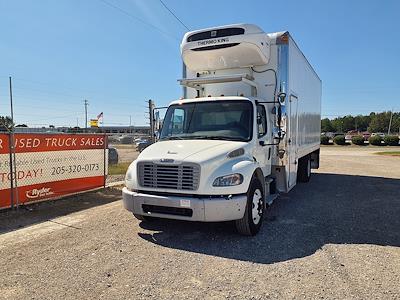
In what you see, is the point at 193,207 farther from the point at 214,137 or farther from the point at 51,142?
the point at 51,142

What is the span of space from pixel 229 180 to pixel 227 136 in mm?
1179

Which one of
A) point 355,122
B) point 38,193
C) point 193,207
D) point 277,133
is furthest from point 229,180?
point 355,122

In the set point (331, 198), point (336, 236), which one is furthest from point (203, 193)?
point (331, 198)

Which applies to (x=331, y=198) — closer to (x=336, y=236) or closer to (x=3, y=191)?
(x=336, y=236)

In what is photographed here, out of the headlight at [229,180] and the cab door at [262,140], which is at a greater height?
the cab door at [262,140]

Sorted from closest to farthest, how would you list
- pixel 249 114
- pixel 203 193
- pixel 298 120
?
pixel 203 193 → pixel 249 114 → pixel 298 120

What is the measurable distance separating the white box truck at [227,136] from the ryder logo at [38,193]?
10.6 feet

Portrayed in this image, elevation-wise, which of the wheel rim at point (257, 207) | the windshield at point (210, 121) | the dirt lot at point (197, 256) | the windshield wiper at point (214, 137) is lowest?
the dirt lot at point (197, 256)

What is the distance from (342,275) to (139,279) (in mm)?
2478

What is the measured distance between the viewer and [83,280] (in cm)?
402

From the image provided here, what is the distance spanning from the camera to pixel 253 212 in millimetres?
5691

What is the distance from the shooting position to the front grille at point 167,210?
5.22 m

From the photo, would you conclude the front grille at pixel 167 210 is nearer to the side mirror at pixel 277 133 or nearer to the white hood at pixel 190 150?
the white hood at pixel 190 150

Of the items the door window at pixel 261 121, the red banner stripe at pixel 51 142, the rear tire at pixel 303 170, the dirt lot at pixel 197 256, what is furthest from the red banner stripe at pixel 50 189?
the rear tire at pixel 303 170
